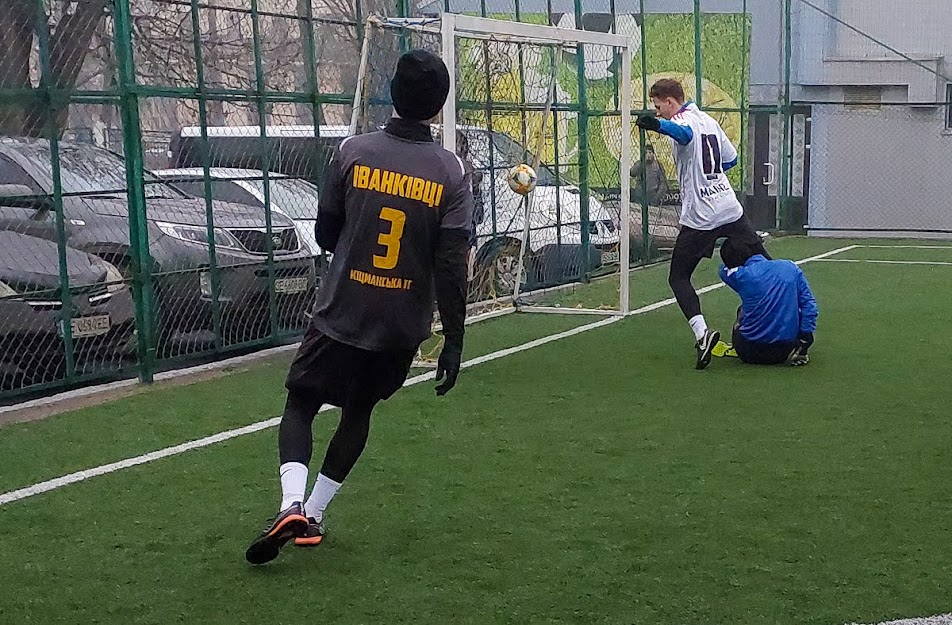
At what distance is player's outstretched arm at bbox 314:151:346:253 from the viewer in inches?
175

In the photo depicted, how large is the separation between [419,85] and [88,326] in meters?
4.27

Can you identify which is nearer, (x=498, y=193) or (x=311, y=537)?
(x=311, y=537)

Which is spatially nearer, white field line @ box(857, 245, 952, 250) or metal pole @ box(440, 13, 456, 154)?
metal pole @ box(440, 13, 456, 154)

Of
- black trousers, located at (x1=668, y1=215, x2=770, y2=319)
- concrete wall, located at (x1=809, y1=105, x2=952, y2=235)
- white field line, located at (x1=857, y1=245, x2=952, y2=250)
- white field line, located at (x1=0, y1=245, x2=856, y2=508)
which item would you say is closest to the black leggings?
white field line, located at (x1=0, y1=245, x2=856, y2=508)

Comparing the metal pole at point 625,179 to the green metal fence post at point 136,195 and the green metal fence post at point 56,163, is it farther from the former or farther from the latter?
the green metal fence post at point 56,163

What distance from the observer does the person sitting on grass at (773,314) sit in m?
8.14

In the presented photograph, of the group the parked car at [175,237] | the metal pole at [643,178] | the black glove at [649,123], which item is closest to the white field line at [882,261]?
the metal pole at [643,178]

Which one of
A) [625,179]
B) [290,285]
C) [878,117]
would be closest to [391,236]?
[290,285]

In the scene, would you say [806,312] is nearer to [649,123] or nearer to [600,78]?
[649,123]

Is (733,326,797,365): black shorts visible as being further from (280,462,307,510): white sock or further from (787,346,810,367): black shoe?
(280,462,307,510): white sock

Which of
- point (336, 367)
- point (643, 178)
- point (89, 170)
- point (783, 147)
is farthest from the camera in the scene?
point (783, 147)

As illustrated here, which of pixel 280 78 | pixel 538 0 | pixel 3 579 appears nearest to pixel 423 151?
pixel 3 579

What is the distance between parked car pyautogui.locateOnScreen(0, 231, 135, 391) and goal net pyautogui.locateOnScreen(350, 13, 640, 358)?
200cm

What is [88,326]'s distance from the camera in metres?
7.93
